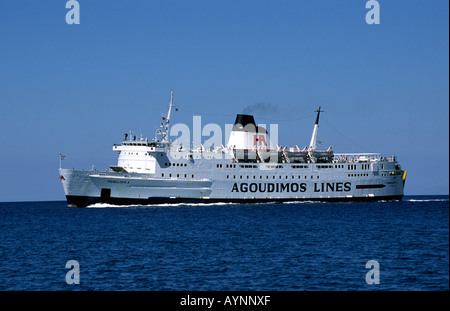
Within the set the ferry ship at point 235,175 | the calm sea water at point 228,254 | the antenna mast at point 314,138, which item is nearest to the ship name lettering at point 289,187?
the ferry ship at point 235,175

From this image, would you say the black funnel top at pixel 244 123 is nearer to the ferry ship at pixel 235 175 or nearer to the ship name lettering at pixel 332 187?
the ferry ship at pixel 235 175

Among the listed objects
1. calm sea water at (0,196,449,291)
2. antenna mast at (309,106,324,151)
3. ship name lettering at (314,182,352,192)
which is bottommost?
calm sea water at (0,196,449,291)

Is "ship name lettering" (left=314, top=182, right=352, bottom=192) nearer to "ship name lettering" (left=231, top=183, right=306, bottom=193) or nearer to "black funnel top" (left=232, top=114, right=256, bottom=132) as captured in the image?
"ship name lettering" (left=231, top=183, right=306, bottom=193)

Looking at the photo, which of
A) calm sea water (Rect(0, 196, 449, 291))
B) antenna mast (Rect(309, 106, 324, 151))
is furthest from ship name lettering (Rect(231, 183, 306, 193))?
calm sea water (Rect(0, 196, 449, 291))

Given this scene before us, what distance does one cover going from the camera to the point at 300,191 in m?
54.4

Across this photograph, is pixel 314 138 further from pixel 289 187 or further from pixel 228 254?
pixel 228 254

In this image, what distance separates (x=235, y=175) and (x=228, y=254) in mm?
30155

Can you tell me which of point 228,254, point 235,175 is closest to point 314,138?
point 235,175

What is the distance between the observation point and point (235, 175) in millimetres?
51938

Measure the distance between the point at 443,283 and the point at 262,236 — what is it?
12246mm

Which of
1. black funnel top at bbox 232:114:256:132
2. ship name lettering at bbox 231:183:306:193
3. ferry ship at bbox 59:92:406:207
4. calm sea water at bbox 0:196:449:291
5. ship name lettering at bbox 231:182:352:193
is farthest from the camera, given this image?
black funnel top at bbox 232:114:256:132

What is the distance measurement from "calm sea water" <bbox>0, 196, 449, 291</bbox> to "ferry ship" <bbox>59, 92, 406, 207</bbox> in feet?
36.5

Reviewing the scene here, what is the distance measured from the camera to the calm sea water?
1689 cm
